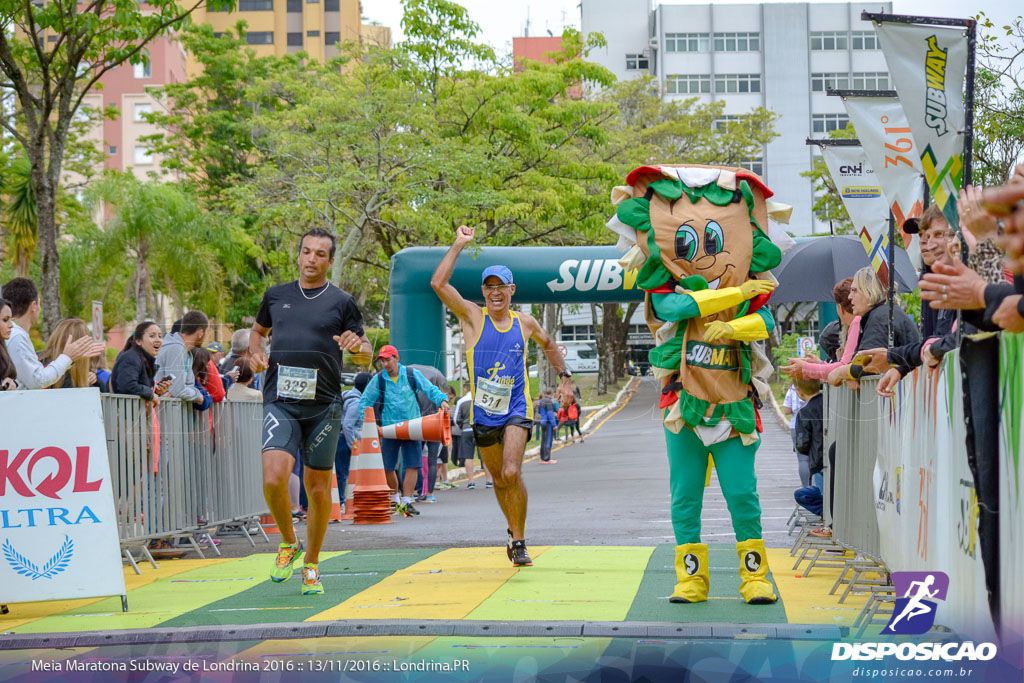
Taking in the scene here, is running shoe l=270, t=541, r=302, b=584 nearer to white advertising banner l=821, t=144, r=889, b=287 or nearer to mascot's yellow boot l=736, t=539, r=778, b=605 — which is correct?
mascot's yellow boot l=736, t=539, r=778, b=605

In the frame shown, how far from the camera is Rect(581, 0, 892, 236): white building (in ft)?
242

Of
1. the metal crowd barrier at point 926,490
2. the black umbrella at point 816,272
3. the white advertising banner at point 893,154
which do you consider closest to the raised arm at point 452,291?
the metal crowd barrier at point 926,490

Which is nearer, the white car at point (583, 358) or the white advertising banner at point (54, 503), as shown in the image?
A: the white advertising banner at point (54, 503)

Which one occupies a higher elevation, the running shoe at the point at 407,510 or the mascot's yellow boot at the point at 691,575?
the mascot's yellow boot at the point at 691,575

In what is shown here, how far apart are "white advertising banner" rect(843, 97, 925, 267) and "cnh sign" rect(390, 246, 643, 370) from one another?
806 centimetres

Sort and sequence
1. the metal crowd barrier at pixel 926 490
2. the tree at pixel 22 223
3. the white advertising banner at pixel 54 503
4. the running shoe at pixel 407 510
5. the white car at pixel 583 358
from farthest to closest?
the white car at pixel 583 358
the tree at pixel 22 223
the running shoe at pixel 407 510
the white advertising banner at pixel 54 503
the metal crowd barrier at pixel 926 490

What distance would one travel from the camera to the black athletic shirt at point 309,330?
7.34 meters

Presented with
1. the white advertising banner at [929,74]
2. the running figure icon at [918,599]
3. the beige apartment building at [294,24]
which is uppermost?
the beige apartment building at [294,24]

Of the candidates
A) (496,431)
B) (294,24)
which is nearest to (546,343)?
(496,431)

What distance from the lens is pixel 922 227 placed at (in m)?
6.23

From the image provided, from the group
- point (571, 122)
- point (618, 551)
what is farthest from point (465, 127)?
point (618, 551)

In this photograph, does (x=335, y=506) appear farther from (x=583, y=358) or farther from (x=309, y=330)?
(x=583, y=358)

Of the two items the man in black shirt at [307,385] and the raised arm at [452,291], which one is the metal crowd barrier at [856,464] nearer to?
the raised arm at [452,291]

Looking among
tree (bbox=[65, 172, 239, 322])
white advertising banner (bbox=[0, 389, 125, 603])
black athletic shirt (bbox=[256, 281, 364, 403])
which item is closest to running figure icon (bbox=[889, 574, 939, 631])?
black athletic shirt (bbox=[256, 281, 364, 403])
